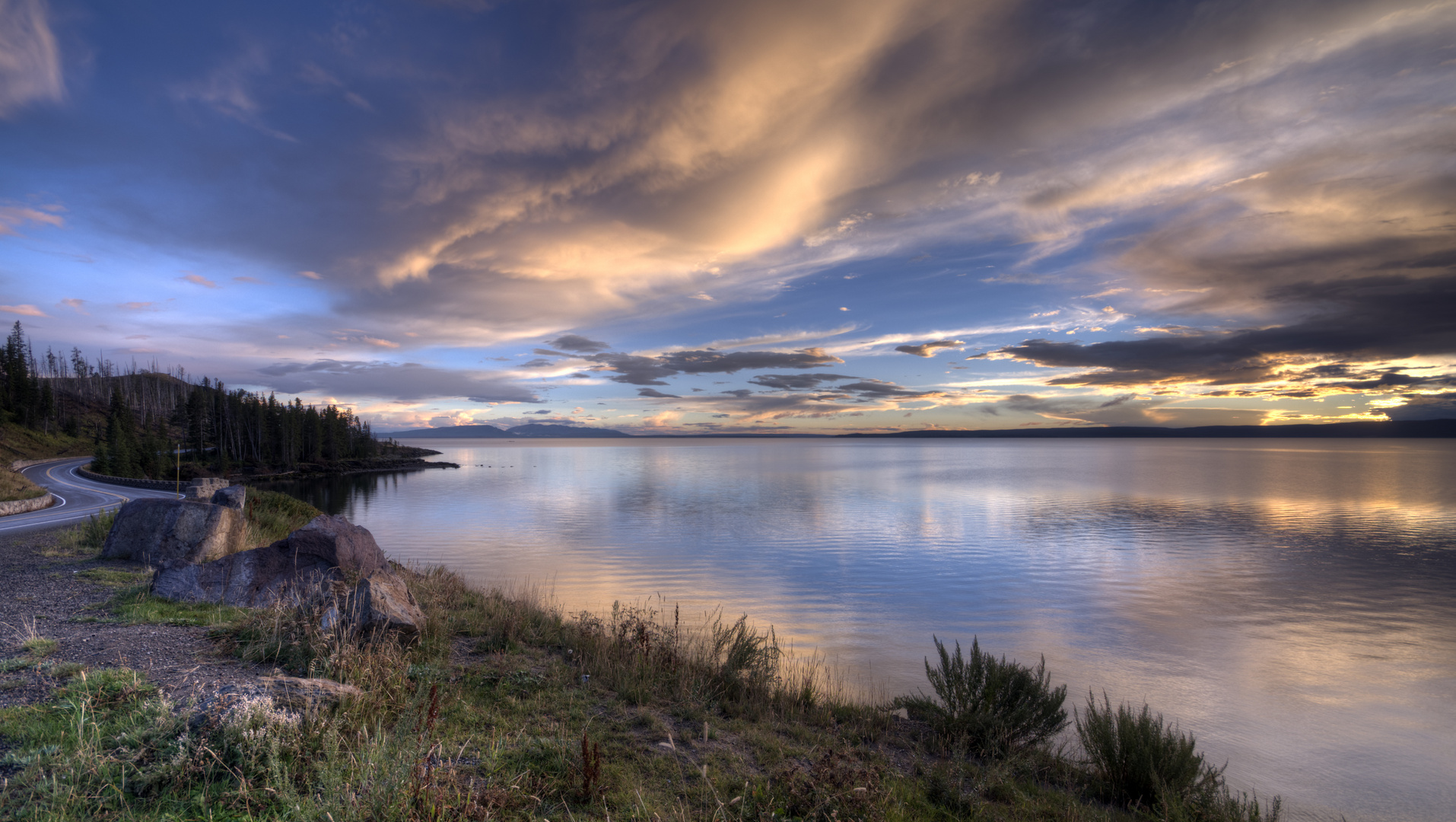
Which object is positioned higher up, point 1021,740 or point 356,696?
point 356,696

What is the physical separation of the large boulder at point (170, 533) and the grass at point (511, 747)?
402cm

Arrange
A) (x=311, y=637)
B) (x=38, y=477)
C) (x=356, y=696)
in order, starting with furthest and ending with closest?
(x=38, y=477) → (x=311, y=637) → (x=356, y=696)

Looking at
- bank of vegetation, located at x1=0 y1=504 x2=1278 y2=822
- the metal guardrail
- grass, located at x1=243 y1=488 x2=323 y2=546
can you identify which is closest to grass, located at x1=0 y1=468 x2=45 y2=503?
the metal guardrail

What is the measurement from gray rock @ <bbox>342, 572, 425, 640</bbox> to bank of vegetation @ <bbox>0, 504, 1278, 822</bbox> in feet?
0.96

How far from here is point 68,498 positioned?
1117 inches

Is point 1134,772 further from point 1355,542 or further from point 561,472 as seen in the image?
point 561,472

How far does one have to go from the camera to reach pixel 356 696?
577cm

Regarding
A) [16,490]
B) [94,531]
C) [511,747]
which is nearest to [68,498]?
[16,490]

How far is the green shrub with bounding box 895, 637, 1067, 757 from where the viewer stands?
26.4ft

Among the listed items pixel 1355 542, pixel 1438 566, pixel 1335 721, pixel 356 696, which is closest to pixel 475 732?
pixel 356 696

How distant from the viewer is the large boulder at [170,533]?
44.6 feet

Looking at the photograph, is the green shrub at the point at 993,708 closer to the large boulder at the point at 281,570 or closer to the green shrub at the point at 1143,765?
the green shrub at the point at 1143,765

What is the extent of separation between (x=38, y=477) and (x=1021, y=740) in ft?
204

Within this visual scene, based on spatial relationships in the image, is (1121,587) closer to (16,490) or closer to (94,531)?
(94,531)
